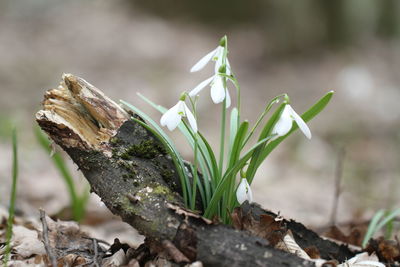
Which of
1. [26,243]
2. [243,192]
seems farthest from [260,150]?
[26,243]

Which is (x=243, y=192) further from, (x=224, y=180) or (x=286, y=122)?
(x=286, y=122)

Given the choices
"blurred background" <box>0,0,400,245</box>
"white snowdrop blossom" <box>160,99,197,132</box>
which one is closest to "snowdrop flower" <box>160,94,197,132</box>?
"white snowdrop blossom" <box>160,99,197,132</box>

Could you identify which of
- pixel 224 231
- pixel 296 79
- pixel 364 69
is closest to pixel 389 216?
pixel 224 231

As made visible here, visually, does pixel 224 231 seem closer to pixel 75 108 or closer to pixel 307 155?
pixel 75 108

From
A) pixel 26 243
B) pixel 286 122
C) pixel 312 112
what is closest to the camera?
pixel 286 122

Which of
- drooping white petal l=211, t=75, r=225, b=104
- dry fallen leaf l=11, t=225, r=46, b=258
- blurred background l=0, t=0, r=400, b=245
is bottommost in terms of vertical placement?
dry fallen leaf l=11, t=225, r=46, b=258

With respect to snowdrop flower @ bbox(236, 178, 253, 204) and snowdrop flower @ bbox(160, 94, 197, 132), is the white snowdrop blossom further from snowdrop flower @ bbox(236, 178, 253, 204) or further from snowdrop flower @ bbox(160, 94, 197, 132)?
snowdrop flower @ bbox(236, 178, 253, 204)

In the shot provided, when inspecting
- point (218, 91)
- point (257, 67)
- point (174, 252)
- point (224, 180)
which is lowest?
point (174, 252)

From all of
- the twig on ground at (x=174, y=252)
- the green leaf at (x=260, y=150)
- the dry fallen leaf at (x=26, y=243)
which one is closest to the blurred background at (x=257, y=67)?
the dry fallen leaf at (x=26, y=243)
